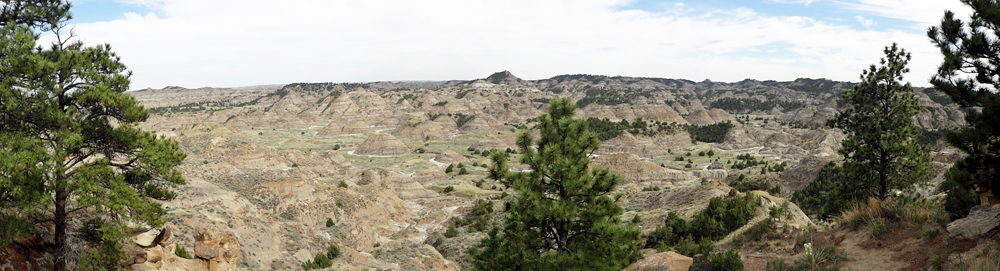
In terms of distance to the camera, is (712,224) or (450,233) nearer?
(712,224)

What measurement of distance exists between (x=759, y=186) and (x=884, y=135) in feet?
93.6

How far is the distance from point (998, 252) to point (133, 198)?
18669mm

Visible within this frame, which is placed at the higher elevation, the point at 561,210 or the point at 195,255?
the point at 561,210

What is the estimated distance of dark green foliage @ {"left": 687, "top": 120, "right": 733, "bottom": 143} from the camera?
342ft

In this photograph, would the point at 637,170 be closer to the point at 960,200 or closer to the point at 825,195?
the point at 825,195

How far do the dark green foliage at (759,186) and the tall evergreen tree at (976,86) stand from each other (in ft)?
117

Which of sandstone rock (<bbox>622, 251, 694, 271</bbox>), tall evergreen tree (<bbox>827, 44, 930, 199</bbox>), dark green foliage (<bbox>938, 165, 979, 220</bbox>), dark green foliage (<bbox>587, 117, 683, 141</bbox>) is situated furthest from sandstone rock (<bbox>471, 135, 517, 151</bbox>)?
dark green foliage (<bbox>938, 165, 979, 220</bbox>)

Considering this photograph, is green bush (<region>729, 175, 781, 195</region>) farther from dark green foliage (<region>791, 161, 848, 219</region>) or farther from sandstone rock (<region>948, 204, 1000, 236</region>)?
sandstone rock (<region>948, 204, 1000, 236</region>)

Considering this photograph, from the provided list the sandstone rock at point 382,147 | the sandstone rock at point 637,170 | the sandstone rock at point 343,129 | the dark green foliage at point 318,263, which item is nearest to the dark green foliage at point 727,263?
the dark green foliage at point 318,263

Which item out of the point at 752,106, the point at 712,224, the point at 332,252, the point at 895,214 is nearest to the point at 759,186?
the point at 712,224

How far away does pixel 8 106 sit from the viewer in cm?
1123

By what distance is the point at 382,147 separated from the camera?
94.2 m

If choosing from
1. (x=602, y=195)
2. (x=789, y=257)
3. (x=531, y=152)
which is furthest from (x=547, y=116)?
(x=789, y=257)

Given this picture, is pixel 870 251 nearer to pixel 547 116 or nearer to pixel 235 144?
pixel 547 116
